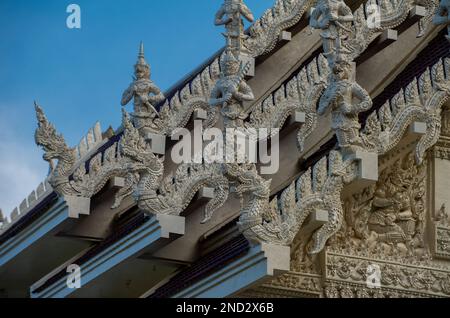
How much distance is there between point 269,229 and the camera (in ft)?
81.0

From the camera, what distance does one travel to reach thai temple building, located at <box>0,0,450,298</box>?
25.1 metres

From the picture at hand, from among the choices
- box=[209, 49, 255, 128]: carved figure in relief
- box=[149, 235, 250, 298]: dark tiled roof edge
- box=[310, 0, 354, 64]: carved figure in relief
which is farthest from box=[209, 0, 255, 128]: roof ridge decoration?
box=[149, 235, 250, 298]: dark tiled roof edge

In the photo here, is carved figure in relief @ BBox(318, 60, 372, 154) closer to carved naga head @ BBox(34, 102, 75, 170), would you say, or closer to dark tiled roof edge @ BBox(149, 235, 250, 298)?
dark tiled roof edge @ BBox(149, 235, 250, 298)

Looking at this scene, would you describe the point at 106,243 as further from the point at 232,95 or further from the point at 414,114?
the point at 414,114

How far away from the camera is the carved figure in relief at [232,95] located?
24953 millimetres

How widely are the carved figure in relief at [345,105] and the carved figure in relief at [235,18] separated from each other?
335 centimetres

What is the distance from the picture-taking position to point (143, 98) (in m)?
28.2

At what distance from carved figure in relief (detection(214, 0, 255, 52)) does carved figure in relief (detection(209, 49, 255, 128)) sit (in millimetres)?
3316

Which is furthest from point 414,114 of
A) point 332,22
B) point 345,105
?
point 332,22

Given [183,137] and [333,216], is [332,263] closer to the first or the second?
[333,216]

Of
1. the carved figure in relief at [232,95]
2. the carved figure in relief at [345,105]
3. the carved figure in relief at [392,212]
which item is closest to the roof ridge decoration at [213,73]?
the carved figure in relief at [392,212]
